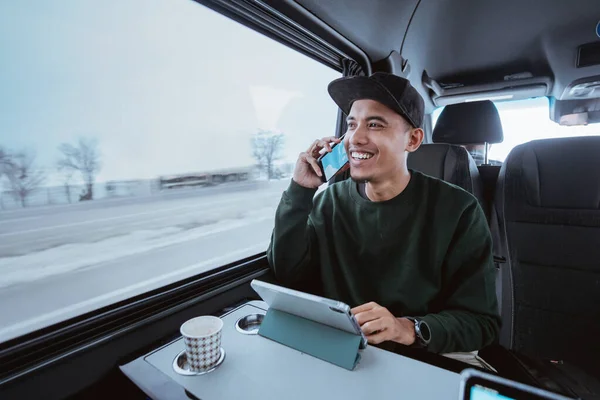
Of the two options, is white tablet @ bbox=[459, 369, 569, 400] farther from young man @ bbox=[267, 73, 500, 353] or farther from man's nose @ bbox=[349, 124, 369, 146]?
man's nose @ bbox=[349, 124, 369, 146]

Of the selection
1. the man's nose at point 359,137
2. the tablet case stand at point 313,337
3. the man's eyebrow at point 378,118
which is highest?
the man's eyebrow at point 378,118

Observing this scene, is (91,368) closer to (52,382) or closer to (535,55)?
(52,382)

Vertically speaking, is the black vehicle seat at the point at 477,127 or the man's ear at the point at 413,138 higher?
the black vehicle seat at the point at 477,127

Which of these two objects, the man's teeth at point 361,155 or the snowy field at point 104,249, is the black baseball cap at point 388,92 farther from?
the snowy field at point 104,249

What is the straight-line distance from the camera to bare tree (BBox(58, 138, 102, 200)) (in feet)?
3.76

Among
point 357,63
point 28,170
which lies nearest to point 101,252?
point 28,170

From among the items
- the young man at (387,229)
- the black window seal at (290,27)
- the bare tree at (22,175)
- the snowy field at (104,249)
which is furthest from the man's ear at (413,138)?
the bare tree at (22,175)

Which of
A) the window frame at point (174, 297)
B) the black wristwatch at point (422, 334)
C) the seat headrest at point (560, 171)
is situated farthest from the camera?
the seat headrest at point (560, 171)

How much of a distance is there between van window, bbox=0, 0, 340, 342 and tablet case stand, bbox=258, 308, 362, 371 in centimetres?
59

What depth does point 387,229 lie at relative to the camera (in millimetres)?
1339

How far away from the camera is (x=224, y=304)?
142 cm

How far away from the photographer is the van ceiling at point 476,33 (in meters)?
1.84

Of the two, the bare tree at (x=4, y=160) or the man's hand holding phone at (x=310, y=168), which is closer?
the bare tree at (x=4, y=160)

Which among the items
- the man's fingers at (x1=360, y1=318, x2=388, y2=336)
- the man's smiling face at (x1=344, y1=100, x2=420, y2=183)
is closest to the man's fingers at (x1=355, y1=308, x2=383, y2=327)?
the man's fingers at (x1=360, y1=318, x2=388, y2=336)
